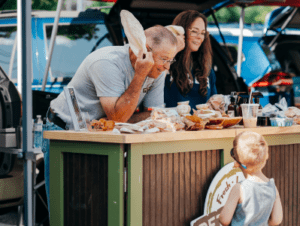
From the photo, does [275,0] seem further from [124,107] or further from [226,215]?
[226,215]

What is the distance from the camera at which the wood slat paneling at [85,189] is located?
2.36m

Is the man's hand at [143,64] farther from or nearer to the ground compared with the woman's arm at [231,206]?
farther from the ground

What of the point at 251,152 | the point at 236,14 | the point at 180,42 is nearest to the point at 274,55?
the point at 180,42

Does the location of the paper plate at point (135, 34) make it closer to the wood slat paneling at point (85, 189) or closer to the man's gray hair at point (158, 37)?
the man's gray hair at point (158, 37)

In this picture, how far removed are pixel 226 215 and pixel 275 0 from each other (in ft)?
15.2

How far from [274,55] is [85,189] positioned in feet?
16.0

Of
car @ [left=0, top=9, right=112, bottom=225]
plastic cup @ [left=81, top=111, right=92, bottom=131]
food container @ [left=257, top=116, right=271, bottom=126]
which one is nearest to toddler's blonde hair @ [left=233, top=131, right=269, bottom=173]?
food container @ [left=257, top=116, right=271, bottom=126]

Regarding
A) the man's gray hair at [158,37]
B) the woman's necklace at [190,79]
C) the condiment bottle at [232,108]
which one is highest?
the man's gray hair at [158,37]

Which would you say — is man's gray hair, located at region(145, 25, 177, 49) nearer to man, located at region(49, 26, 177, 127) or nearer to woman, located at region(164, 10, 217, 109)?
man, located at region(49, 26, 177, 127)

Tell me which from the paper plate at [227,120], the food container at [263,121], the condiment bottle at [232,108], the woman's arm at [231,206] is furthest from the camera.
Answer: the condiment bottle at [232,108]

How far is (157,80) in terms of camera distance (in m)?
3.18

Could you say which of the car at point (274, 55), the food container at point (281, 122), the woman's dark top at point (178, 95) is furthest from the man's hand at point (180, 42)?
the car at point (274, 55)

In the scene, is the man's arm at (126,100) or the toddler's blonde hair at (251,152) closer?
the toddler's blonde hair at (251,152)

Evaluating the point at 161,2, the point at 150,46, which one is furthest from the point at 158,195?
the point at 161,2
